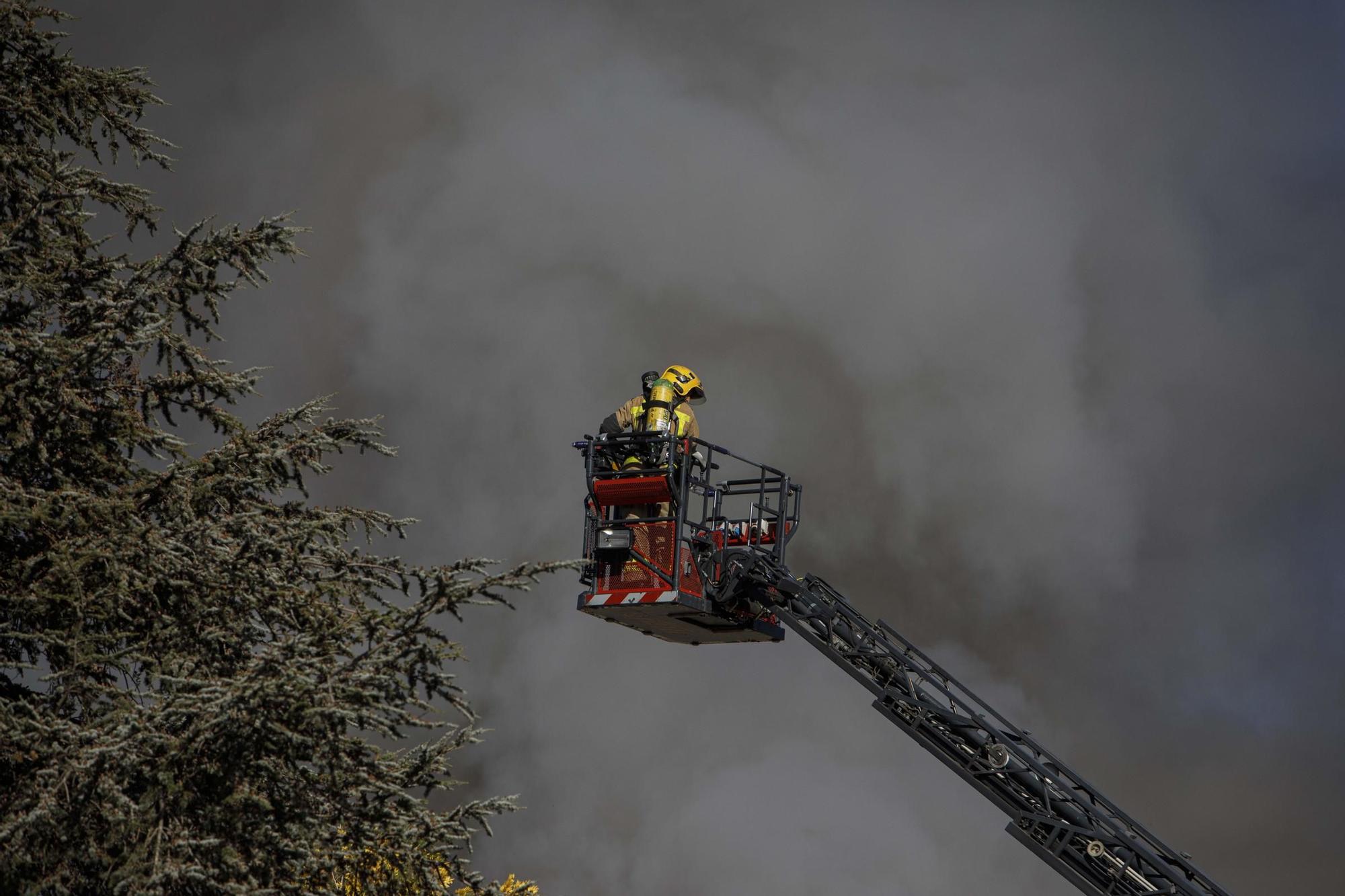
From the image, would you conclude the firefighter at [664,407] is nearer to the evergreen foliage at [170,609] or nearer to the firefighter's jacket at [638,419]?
the firefighter's jacket at [638,419]

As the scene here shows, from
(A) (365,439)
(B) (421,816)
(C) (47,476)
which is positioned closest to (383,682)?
(B) (421,816)

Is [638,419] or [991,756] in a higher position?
[638,419]

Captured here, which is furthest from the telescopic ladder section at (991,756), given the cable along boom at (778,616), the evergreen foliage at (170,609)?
the evergreen foliage at (170,609)

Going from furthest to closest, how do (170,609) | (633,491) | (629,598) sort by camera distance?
(633,491) < (629,598) < (170,609)

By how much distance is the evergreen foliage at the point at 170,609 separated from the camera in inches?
405

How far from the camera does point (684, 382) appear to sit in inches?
641

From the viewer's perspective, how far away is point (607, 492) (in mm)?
15484

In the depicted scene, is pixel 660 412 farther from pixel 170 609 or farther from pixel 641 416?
pixel 170 609

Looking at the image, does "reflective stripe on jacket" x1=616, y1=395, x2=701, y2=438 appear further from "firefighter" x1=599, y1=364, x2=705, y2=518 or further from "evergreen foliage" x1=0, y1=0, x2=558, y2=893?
"evergreen foliage" x1=0, y1=0, x2=558, y2=893

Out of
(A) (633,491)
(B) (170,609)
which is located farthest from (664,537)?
(B) (170,609)

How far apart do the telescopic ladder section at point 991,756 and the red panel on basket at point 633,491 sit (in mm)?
994

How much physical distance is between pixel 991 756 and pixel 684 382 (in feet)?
16.2

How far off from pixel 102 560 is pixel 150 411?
6.87ft

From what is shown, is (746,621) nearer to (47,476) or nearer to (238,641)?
(238,641)
